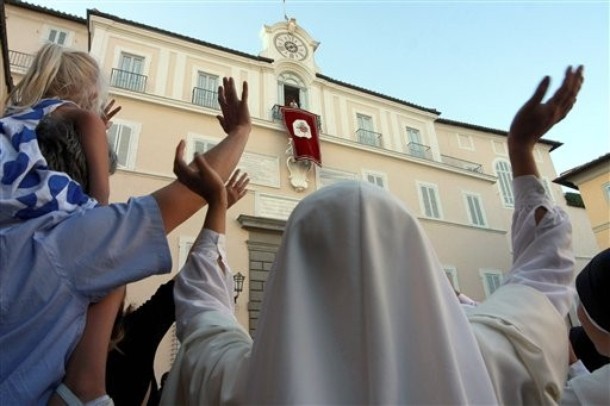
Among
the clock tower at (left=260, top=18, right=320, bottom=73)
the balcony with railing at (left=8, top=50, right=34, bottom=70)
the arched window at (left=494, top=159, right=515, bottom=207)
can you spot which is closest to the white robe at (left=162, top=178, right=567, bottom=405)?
the balcony with railing at (left=8, top=50, right=34, bottom=70)

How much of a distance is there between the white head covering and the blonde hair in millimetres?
1231

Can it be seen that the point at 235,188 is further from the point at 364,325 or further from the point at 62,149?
the point at 364,325

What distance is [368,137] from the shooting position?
1542cm

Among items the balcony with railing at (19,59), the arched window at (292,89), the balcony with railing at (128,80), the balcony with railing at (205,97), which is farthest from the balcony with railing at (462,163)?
the balcony with railing at (19,59)

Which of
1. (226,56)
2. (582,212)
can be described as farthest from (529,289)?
(582,212)

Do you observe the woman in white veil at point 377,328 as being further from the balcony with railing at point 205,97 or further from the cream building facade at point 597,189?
the cream building facade at point 597,189

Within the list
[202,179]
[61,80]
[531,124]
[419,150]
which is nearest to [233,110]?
[202,179]

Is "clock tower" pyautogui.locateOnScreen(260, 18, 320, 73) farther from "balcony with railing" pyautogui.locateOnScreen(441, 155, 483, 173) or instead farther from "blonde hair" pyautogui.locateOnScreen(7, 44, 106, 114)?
"blonde hair" pyautogui.locateOnScreen(7, 44, 106, 114)

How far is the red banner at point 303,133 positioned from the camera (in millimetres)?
12984

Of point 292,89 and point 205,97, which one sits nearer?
point 205,97

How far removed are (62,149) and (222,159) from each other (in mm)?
580

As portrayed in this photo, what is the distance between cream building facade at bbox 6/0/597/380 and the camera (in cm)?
1113

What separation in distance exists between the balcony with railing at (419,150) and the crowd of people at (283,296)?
14.8 meters

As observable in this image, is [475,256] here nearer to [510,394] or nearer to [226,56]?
[226,56]
